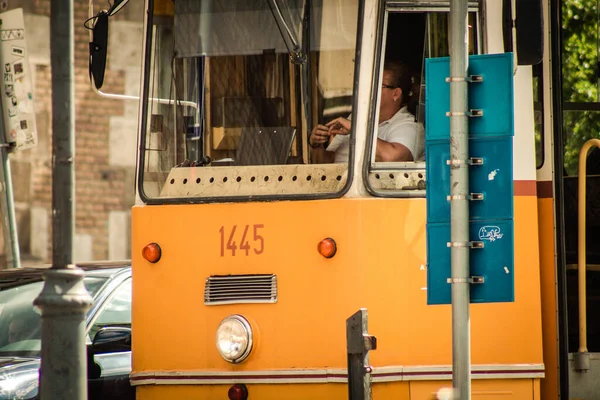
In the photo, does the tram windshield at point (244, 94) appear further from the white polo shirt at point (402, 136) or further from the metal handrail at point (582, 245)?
the metal handrail at point (582, 245)

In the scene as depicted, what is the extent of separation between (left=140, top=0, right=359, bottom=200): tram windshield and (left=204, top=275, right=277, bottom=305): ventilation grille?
494 millimetres

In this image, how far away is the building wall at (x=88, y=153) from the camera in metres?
15.4

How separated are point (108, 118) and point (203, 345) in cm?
999

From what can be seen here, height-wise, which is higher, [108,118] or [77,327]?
[108,118]

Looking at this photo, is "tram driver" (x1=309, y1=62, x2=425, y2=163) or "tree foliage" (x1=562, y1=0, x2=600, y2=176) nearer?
"tram driver" (x1=309, y1=62, x2=425, y2=163)

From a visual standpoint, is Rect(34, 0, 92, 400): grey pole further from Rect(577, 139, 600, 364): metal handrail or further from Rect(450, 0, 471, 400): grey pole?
Rect(577, 139, 600, 364): metal handrail

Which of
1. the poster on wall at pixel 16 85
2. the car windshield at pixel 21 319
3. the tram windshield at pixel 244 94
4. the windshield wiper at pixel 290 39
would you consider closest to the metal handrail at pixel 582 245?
the tram windshield at pixel 244 94

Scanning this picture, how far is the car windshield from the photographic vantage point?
305 inches

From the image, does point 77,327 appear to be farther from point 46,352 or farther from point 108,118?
point 108,118

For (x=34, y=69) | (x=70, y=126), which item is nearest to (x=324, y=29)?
(x=70, y=126)

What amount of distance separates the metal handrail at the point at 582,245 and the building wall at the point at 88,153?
992 cm

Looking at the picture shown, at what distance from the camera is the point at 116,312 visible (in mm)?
8086

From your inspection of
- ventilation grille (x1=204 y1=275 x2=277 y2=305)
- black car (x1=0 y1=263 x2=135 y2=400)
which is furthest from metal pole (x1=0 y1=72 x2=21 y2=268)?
ventilation grille (x1=204 y1=275 x2=277 y2=305)

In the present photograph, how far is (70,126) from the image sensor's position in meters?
5.56
